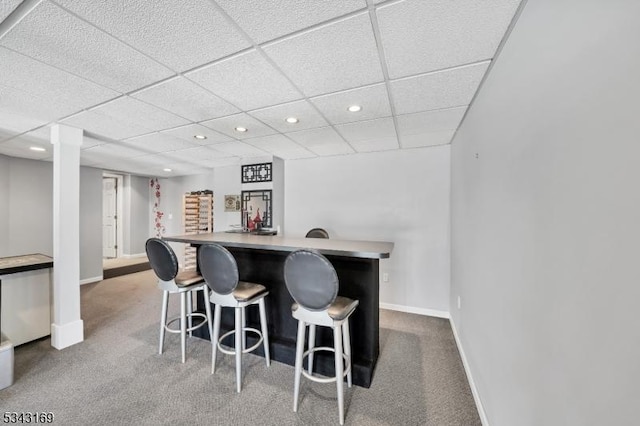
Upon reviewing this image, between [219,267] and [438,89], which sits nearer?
[438,89]

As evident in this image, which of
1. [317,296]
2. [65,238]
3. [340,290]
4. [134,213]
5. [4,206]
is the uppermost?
[4,206]

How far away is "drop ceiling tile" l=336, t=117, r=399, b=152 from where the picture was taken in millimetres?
2660

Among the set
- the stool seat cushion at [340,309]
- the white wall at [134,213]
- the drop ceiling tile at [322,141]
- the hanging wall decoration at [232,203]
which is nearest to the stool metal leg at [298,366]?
the stool seat cushion at [340,309]

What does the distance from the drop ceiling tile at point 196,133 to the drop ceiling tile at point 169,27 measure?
1.31 metres

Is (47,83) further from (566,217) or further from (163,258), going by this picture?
(566,217)

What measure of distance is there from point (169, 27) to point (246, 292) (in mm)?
1863

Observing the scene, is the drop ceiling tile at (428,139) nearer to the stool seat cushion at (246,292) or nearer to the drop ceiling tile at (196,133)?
the drop ceiling tile at (196,133)

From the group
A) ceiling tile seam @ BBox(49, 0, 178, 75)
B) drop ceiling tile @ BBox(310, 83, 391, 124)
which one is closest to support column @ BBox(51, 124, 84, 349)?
ceiling tile seam @ BBox(49, 0, 178, 75)

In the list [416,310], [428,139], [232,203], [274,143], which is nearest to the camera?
[428,139]

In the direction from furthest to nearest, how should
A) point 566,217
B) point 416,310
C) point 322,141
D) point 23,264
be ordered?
point 416,310 < point 322,141 < point 23,264 < point 566,217

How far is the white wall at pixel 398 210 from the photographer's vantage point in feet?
11.4

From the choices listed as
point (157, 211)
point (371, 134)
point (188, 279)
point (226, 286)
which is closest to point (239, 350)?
point (226, 286)

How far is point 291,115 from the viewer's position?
2420mm

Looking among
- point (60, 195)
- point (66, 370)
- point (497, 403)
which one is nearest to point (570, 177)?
point (497, 403)
